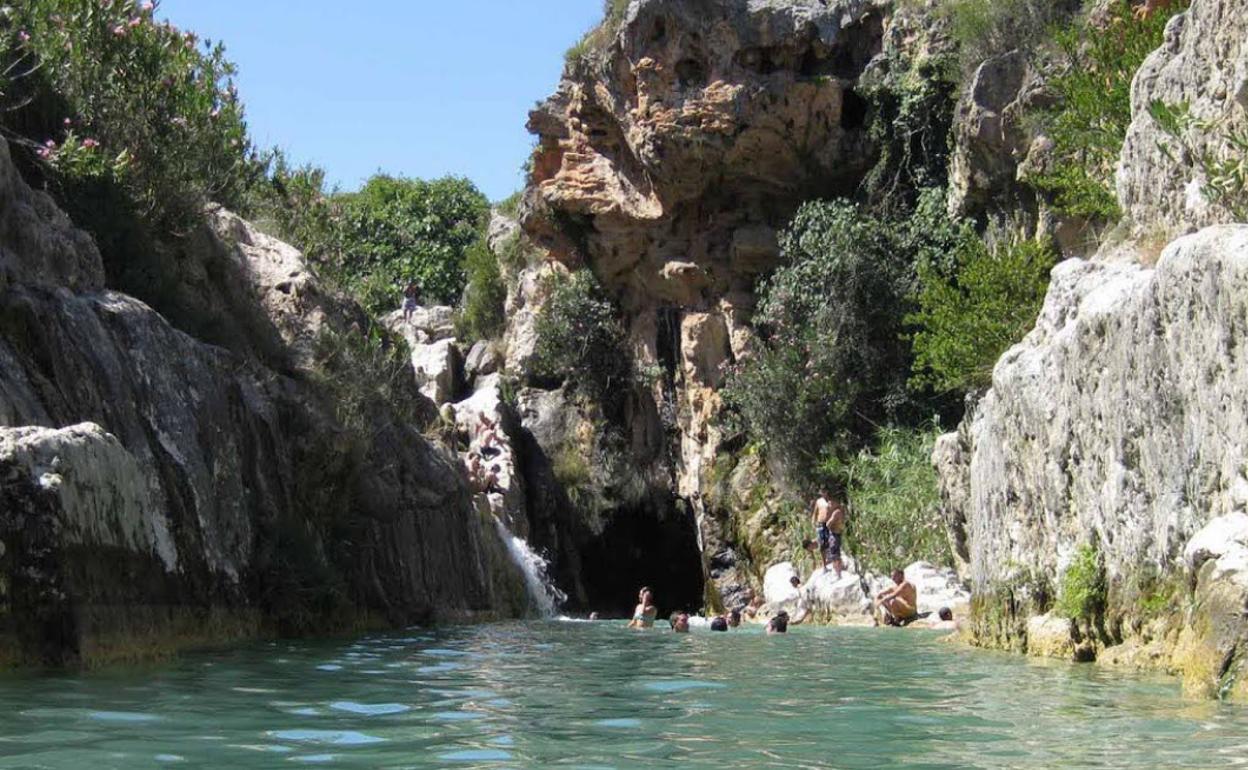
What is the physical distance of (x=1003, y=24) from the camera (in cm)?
2797

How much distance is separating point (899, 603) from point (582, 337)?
14983mm

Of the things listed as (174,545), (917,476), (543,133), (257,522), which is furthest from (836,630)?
(543,133)

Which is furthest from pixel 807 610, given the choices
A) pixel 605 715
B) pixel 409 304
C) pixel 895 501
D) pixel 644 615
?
pixel 409 304

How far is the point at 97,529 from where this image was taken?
437 inches

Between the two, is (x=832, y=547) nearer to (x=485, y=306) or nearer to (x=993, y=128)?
(x=993, y=128)

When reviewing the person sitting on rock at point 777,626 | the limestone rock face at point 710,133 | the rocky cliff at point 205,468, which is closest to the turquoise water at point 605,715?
the rocky cliff at point 205,468

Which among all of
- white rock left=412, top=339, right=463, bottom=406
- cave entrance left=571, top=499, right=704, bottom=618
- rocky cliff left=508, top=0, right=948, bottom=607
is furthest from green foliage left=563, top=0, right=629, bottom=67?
cave entrance left=571, top=499, right=704, bottom=618

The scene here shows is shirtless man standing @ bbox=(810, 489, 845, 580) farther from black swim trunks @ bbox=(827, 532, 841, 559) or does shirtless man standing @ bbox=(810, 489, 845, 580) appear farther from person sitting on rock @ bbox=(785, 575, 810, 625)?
person sitting on rock @ bbox=(785, 575, 810, 625)

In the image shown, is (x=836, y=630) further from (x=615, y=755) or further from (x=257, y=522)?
(x=615, y=755)

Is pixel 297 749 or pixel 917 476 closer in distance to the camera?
pixel 297 749

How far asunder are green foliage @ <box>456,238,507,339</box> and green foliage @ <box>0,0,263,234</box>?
683 inches

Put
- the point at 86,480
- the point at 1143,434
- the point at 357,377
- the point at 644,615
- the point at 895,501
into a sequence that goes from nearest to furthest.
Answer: the point at 86,480 < the point at 1143,434 < the point at 357,377 < the point at 644,615 < the point at 895,501

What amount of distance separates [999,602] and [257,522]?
27.9ft

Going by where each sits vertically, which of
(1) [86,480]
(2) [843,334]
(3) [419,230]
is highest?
(3) [419,230]
